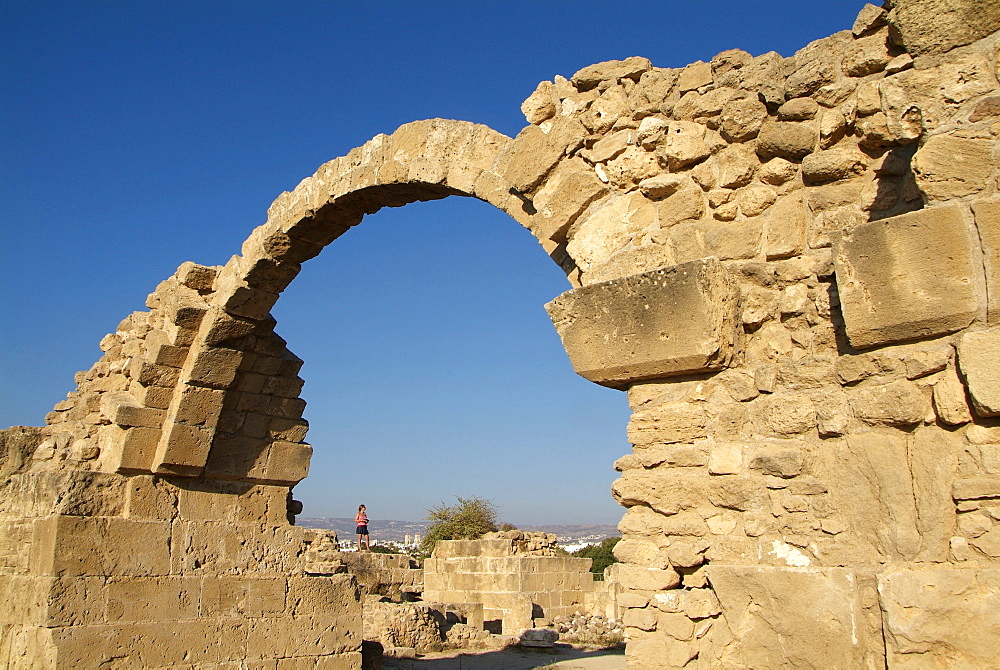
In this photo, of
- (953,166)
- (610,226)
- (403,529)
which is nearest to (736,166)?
(610,226)

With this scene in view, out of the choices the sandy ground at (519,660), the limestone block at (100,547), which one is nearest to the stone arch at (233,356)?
the limestone block at (100,547)

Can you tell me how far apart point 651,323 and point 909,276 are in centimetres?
104

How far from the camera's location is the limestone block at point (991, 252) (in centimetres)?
278

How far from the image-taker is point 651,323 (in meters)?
3.62

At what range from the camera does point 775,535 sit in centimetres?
322

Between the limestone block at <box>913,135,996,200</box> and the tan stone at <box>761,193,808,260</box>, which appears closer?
the limestone block at <box>913,135,996,200</box>

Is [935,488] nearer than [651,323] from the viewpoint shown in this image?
Yes

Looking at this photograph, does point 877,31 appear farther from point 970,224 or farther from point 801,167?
point 970,224

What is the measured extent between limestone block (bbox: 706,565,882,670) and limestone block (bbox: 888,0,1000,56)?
1.93 m

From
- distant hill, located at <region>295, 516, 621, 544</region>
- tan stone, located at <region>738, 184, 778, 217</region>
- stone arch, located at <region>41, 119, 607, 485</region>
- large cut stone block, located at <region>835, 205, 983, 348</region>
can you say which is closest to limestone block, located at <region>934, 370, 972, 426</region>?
large cut stone block, located at <region>835, 205, 983, 348</region>

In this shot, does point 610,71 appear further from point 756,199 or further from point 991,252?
point 991,252

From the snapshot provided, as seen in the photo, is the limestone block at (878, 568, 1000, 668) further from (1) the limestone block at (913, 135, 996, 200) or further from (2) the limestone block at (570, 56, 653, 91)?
(2) the limestone block at (570, 56, 653, 91)

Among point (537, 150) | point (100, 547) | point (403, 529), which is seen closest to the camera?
point (537, 150)

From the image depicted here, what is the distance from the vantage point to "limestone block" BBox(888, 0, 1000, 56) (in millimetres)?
3004
